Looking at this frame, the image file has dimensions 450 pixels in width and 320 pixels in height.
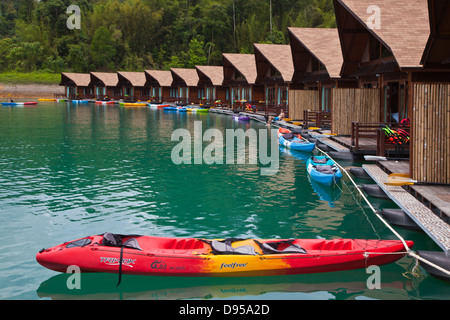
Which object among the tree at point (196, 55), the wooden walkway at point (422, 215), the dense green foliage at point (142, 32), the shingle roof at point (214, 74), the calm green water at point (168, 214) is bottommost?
the calm green water at point (168, 214)

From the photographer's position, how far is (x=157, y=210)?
48.1 feet

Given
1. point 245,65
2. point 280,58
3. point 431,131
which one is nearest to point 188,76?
point 245,65

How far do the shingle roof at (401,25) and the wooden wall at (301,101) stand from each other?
15.3 metres

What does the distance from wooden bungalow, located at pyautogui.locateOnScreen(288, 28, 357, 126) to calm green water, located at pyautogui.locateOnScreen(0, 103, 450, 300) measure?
11.6 metres

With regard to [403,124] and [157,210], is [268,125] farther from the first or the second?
[157,210]

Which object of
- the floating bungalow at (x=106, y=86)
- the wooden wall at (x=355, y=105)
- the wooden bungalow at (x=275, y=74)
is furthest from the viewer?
the floating bungalow at (x=106, y=86)

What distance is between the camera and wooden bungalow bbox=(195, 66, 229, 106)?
70.2m

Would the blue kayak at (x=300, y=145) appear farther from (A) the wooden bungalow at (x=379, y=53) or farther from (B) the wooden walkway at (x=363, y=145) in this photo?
(A) the wooden bungalow at (x=379, y=53)

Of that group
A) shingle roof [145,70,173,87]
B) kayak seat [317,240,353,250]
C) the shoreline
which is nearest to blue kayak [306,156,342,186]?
kayak seat [317,240,353,250]

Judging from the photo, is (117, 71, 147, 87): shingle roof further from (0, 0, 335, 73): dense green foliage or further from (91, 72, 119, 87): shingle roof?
(0, 0, 335, 73): dense green foliage

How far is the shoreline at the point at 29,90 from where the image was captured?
109562mm

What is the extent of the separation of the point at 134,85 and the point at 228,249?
272ft

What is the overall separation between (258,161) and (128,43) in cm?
11318

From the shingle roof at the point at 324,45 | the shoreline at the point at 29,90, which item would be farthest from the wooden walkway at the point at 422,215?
the shoreline at the point at 29,90
